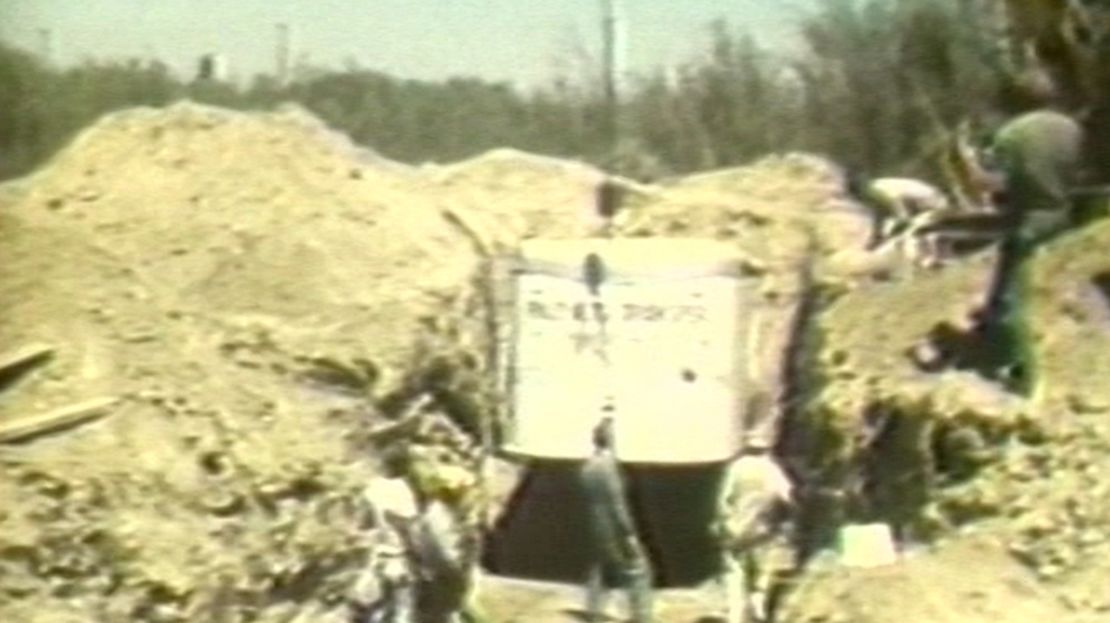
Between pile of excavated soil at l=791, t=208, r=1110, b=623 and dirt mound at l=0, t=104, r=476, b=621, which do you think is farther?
dirt mound at l=0, t=104, r=476, b=621

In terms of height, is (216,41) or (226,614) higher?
(216,41)

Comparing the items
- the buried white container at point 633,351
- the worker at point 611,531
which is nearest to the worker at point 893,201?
the buried white container at point 633,351

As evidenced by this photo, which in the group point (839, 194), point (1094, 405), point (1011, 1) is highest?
point (1011, 1)

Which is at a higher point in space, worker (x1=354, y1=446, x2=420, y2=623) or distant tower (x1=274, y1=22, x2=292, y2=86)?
distant tower (x1=274, y1=22, x2=292, y2=86)

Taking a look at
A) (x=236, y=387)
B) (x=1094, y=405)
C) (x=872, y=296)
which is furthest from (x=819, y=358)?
(x=236, y=387)

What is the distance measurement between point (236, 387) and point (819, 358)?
2.22ft

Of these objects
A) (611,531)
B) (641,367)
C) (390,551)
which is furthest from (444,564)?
(641,367)

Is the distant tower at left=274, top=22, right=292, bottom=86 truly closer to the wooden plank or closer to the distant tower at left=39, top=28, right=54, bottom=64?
the distant tower at left=39, top=28, right=54, bottom=64

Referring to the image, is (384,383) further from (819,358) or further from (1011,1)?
(1011,1)

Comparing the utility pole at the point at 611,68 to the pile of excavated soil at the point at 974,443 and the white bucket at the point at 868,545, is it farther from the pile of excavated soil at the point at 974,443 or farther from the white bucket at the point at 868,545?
the white bucket at the point at 868,545

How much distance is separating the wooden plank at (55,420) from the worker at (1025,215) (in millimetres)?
1017

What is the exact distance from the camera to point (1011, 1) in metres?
3.44

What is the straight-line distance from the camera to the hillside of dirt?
11.3 ft

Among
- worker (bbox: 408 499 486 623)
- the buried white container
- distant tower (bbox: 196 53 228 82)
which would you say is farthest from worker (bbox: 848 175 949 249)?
distant tower (bbox: 196 53 228 82)
